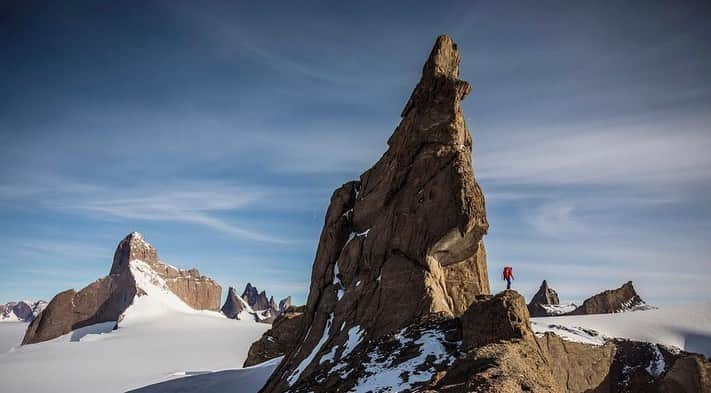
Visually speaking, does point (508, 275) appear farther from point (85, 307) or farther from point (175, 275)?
point (175, 275)

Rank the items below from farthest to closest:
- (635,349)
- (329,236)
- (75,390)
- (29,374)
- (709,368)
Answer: (29,374)
(75,390)
(635,349)
(329,236)
(709,368)

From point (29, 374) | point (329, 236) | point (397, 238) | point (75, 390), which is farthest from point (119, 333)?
point (397, 238)

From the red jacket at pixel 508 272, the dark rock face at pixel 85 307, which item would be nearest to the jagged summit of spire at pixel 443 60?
the red jacket at pixel 508 272

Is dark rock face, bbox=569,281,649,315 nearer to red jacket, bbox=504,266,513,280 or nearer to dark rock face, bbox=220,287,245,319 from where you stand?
red jacket, bbox=504,266,513,280

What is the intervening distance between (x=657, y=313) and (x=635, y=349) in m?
19.3

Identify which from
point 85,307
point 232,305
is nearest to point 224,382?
point 85,307

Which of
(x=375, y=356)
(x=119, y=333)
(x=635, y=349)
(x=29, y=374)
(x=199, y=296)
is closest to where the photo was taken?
(x=375, y=356)

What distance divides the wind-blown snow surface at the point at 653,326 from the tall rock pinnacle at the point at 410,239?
670 inches

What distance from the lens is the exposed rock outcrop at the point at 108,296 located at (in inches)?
4213

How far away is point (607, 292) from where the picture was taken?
73812mm

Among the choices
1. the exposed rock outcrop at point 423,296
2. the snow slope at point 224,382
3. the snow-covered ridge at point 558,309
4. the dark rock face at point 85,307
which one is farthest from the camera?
the dark rock face at point 85,307

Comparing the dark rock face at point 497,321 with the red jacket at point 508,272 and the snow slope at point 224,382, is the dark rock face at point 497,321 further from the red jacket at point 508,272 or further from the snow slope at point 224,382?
the snow slope at point 224,382

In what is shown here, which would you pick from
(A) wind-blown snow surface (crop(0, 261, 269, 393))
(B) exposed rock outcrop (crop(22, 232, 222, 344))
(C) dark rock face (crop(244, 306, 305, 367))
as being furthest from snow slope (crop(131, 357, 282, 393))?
(B) exposed rock outcrop (crop(22, 232, 222, 344))

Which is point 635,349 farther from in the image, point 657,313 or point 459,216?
point 459,216
